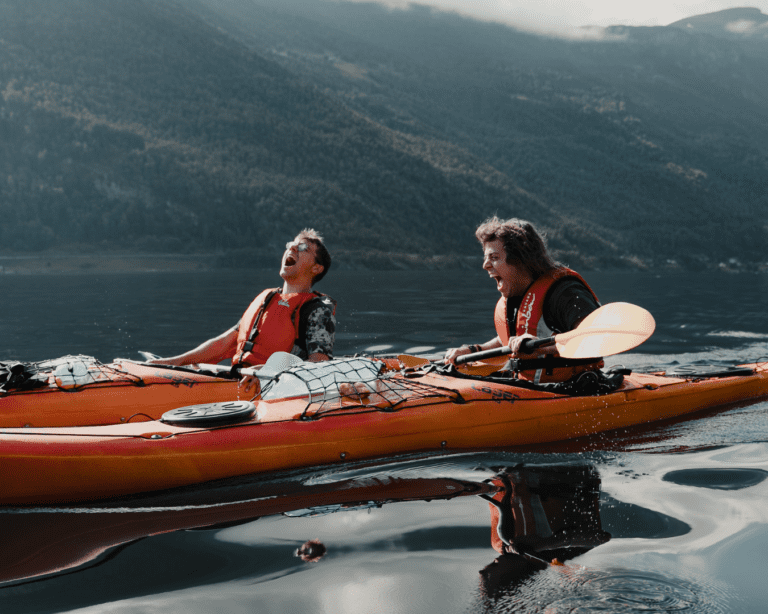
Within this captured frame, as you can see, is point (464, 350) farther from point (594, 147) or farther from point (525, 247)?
point (594, 147)

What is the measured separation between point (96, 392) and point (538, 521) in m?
3.35

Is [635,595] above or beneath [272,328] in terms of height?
beneath

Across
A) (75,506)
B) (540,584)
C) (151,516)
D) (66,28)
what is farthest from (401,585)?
(66,28)

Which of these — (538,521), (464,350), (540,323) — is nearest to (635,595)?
(538,521)

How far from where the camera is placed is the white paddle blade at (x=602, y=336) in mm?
4441

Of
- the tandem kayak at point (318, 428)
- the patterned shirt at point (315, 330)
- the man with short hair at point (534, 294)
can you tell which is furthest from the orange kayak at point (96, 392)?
the man with short hair at point (534, 294)

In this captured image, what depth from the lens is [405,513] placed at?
11.6 feet

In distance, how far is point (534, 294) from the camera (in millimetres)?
4805

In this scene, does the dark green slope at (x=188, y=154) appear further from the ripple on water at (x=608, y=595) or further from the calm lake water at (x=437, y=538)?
the ripple on water at (x=608, y=595)

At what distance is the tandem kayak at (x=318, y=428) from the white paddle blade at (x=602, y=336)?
583mm

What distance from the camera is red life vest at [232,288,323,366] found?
5219mm

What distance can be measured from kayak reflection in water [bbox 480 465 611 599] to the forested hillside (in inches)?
2724

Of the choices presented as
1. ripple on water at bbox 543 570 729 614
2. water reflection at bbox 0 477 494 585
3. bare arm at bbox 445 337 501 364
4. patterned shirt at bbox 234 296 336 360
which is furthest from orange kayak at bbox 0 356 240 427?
ripple on water at bbox 543 570 729 614

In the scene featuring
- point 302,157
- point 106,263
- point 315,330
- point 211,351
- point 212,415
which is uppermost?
point 302,157
